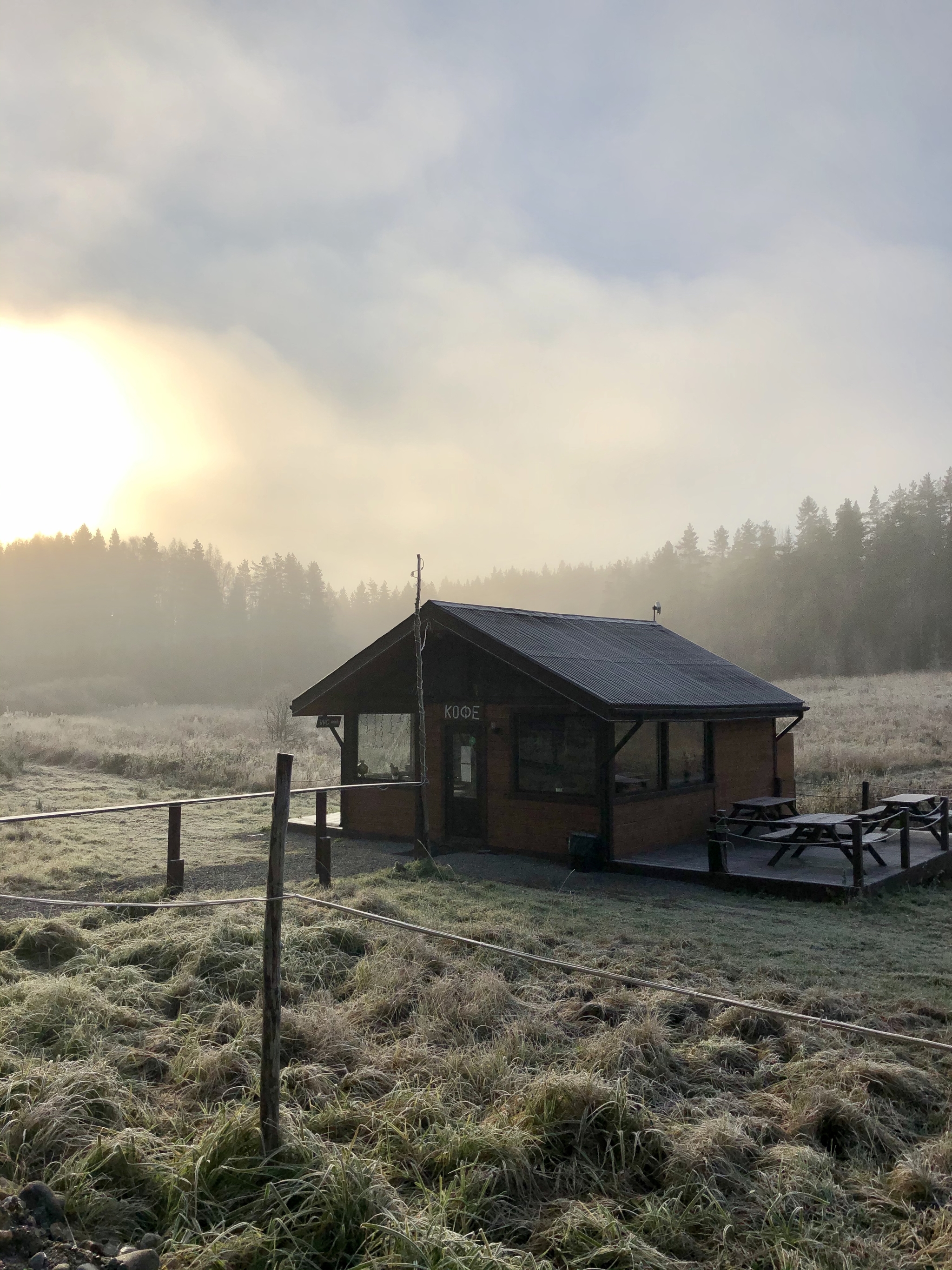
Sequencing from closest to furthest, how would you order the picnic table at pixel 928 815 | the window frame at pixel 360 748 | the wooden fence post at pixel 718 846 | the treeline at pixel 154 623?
the wooden fence post at pixel 718 846, the picnic table at pixel 928 815, the window frame at pixel 360 748, the treeline at pixel 154 623

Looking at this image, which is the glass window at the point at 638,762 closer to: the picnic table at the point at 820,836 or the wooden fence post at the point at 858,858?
the picnic table at the point at 820,836

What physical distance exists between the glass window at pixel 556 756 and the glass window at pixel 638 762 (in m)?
0.37

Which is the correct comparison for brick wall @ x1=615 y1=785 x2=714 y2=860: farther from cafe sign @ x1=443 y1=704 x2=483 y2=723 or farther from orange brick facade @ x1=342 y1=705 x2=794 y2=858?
cafe sign @ x1=443 y1=704 x2=483 y2=723

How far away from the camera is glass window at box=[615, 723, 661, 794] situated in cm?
1284

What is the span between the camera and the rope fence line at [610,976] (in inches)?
151

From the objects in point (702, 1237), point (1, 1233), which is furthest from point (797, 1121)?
point (1, 1233)

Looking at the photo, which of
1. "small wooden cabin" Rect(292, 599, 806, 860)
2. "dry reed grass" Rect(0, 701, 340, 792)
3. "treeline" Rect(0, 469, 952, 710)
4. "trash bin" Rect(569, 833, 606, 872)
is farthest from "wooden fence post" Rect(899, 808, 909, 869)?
Answer: "treeline" Rect(0, 469, 952, 710)

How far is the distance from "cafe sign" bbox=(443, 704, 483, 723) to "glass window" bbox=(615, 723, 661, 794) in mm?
2355

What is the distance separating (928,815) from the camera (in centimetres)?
1323

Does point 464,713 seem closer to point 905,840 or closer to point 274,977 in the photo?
point 905,840

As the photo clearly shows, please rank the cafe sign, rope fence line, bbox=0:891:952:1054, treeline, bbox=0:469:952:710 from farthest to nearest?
1. treeline, bbox=0:469:952:710
2. the cafe sign
3. rope fence line, bbox=0:891:952:1054

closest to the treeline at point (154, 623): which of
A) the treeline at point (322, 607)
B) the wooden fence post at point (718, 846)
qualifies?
the treeline at point (322, 607)

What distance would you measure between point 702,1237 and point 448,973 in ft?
10.0

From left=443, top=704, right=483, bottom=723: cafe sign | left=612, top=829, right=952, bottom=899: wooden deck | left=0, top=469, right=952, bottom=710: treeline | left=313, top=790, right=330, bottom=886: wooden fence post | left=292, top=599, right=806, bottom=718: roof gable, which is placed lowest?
left=612, top=829, right=952, bottom=899: wooden deck
